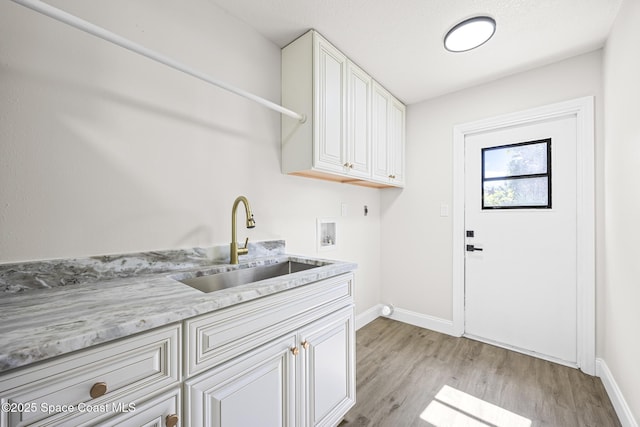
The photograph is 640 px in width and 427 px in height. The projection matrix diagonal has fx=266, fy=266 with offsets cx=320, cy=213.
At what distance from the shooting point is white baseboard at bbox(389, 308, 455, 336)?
2565mm

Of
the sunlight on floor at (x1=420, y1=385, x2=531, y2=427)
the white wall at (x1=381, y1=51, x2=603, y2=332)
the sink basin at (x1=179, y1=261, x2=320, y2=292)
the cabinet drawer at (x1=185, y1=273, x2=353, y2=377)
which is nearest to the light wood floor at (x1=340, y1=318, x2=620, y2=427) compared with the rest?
the sunlight on floor at (x1=420, y1=385, x2=531, y2=427)

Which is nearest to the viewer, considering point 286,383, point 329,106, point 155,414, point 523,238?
point 155,414

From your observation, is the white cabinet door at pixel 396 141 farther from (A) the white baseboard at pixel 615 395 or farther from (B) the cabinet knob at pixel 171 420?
(B) the cabinet knob at pixel 171 420

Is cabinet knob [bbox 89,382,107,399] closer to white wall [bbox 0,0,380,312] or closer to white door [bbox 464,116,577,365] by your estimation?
white wall [bbox 0,0,380,312]

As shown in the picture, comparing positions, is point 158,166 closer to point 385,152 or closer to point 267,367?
point 267,367

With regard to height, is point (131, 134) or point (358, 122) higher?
point (358, 122)

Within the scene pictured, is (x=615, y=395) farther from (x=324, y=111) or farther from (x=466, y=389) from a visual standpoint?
(x=324, y=111)

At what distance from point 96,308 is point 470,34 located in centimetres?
234

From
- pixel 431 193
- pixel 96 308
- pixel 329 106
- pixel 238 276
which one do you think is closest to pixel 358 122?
pixel 329 106

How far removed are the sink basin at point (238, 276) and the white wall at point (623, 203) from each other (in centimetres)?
165

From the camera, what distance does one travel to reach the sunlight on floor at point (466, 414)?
1464mm

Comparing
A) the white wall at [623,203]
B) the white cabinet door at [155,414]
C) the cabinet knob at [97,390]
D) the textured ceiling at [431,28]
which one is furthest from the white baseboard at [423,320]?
the cabinet knob at [97,390]

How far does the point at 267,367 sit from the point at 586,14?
2558mm

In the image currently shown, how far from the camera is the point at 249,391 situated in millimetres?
948
